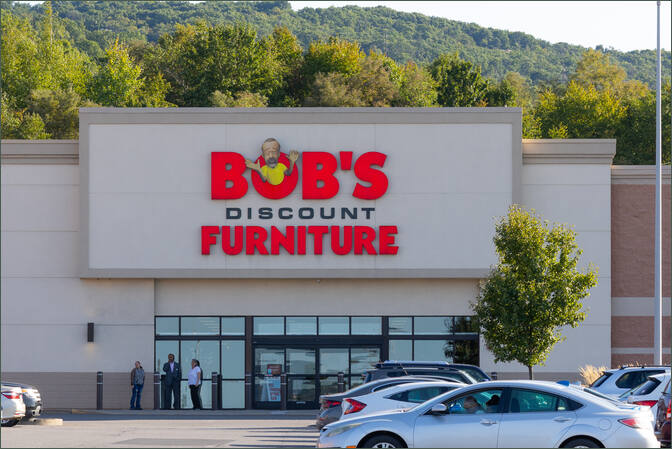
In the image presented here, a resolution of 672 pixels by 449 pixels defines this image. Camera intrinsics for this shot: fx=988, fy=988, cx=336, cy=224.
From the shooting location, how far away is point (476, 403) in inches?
601

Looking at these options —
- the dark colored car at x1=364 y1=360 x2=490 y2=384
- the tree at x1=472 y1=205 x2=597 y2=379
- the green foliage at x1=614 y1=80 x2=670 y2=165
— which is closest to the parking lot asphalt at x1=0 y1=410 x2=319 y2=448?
the dark colored car at x1=364 y1=360 x2=490 y2=384

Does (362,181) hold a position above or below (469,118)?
below

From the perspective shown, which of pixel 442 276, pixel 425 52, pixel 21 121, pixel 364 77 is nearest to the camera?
pixel 442 276

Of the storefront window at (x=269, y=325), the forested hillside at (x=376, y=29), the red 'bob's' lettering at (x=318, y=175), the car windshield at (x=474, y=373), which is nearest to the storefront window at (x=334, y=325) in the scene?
the storefront window at (x=269, y=325)

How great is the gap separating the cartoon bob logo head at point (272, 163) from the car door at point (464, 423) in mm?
18040

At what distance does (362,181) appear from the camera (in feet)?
107

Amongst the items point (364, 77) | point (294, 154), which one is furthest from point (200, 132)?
point (364, 77)

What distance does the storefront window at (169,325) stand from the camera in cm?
3334

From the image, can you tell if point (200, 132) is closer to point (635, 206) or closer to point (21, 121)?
point (635, 206)

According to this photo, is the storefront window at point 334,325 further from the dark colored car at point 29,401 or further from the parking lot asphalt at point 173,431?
the dark colored car at point 29,401

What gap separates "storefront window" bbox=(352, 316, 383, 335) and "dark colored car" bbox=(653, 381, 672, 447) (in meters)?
15.9

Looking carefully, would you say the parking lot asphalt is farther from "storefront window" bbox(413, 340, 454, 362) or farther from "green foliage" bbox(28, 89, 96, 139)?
"green foliage" bbox(28, 89, 96, 139)

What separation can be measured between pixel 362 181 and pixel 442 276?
4.08 m

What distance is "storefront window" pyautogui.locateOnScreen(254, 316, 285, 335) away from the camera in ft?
109
